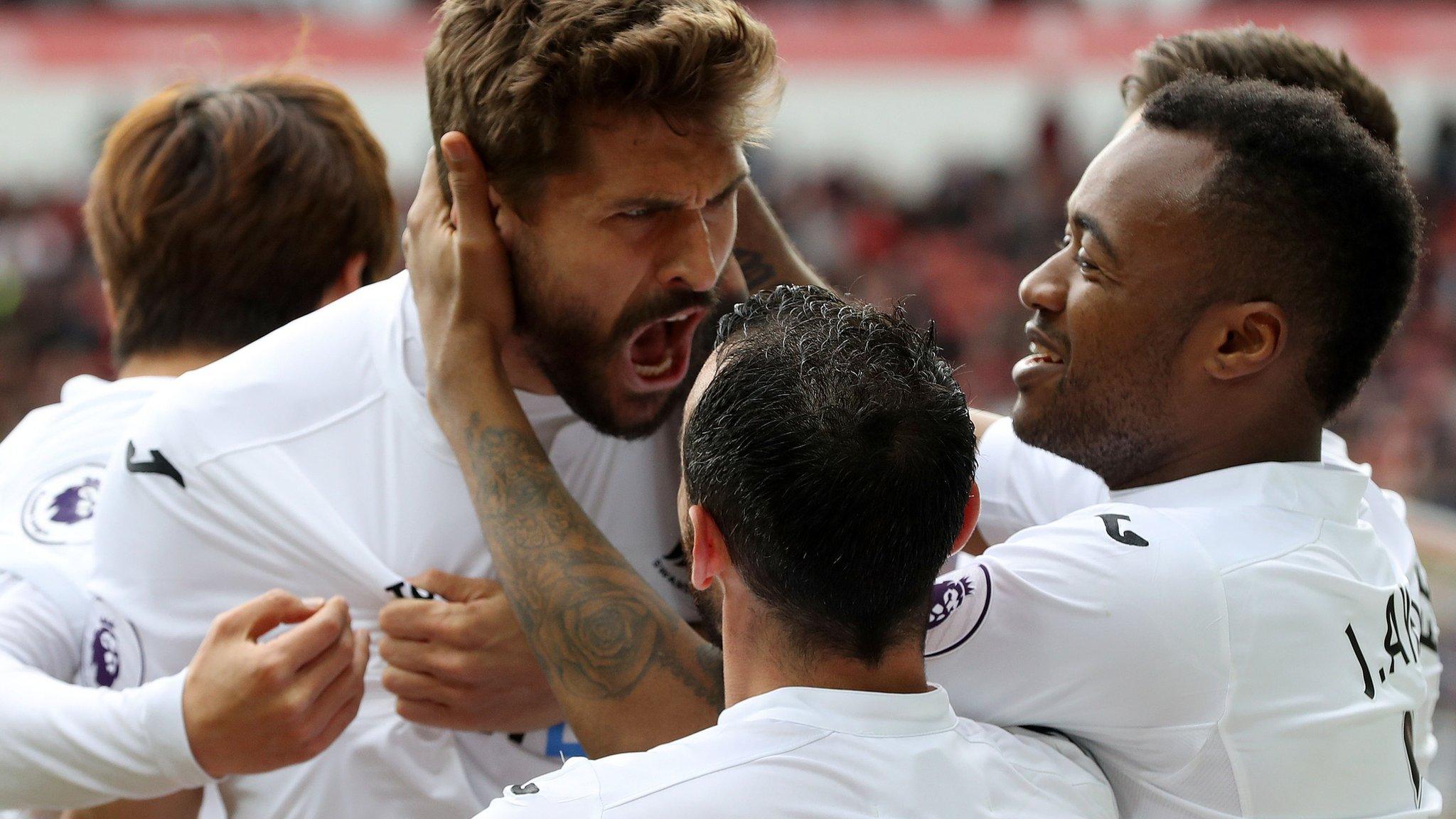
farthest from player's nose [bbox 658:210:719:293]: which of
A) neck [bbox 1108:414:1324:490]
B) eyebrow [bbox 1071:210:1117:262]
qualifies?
neck [bbox 1108:414:1324:490]

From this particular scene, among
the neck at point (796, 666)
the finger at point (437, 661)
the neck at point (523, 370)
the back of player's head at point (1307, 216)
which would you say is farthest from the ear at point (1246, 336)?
the finger at point (437, 661)

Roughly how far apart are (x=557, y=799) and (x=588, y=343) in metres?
1.10

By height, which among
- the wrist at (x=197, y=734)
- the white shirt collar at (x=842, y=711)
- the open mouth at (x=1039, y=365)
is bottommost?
the wrist at (x=197, y=734)

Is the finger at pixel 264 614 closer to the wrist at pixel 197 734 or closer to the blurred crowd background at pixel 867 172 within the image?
the wrist at pixel 197 734

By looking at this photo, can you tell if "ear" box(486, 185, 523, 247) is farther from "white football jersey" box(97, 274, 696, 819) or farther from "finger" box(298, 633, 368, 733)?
"finger" box(298, 633, 368, 733)

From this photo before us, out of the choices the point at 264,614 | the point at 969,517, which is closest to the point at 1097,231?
the point at 969,517

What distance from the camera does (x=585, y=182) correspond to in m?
2.61

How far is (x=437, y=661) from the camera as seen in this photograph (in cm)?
242

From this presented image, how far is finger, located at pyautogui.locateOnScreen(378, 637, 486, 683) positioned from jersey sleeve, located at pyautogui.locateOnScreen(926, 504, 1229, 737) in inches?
31.5

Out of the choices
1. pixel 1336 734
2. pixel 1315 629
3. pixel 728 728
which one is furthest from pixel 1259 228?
pixel 728 728

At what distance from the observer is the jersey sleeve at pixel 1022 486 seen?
9.69ft

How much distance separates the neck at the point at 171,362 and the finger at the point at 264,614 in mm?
1085

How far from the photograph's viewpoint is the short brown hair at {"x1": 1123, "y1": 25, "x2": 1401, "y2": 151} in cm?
320

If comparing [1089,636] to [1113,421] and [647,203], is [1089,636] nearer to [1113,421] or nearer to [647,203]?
[1113,421]
